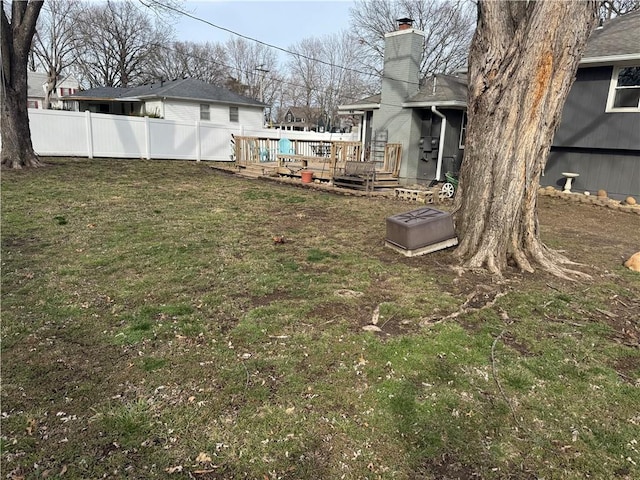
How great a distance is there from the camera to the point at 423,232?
213 inches

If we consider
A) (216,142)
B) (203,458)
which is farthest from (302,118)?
(203,458)

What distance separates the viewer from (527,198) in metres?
5.11

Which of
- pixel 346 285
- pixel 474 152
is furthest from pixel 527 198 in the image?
pixel 346 285

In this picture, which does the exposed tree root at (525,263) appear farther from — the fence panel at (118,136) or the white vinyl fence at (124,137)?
the fence panel at (118,136)

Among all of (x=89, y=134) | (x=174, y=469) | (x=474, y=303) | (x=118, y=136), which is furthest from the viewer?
(x=118, y=136)

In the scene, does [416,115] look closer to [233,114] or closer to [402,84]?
[402,84]

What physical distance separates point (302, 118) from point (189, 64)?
16.6 meters

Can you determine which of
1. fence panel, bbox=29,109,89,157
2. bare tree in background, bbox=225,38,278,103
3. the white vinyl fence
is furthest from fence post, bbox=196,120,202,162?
bare tree in background, bbox=225,38,278,103

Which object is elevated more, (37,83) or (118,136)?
(37,83)

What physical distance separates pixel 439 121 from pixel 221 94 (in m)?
16.0

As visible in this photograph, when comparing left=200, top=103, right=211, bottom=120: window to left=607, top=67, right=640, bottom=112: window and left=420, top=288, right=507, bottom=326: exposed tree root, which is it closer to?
left=607, top=67, right=640, bottom=112: window

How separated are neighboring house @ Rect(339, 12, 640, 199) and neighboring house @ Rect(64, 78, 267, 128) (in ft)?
39.5

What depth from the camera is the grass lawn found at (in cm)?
211

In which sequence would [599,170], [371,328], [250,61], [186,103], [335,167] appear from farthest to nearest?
[250,61], [186,103], [335,167], [599,170], [371,328]
